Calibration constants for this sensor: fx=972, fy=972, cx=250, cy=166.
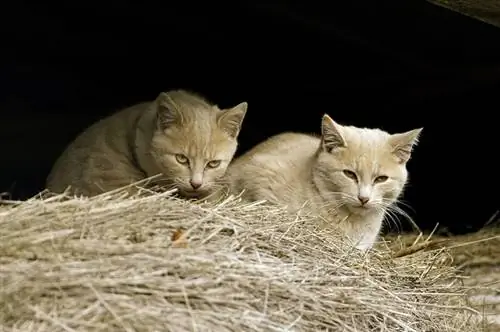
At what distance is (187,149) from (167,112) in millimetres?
154

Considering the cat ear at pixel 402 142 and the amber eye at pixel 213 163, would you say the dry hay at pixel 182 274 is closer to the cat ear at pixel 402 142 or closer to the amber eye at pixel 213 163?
the amber eye at pixel 213 163

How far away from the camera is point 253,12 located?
191 inches

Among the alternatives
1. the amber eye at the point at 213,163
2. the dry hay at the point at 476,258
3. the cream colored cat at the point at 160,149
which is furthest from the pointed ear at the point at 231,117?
the dry hay at the point at 476,258

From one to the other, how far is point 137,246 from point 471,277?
2.35 meters

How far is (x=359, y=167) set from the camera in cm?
354

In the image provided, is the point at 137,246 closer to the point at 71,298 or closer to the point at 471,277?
the point at 71,298

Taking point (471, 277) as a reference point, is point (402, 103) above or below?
above

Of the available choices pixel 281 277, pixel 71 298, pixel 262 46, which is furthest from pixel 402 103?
pixel 71 298

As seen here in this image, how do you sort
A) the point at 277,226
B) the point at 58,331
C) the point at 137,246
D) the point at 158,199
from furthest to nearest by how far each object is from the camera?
1. the point at 277,226
2. the point at 158,199
3. the point at 137,246
4. the point at 58,331

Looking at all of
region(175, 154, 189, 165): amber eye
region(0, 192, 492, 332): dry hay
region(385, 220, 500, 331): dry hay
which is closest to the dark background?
region(385, 220, 500, 331): dry hay

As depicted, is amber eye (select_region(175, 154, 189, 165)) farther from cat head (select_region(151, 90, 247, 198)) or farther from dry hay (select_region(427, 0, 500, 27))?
dry hay (select_region(427, 0, 500, 27))

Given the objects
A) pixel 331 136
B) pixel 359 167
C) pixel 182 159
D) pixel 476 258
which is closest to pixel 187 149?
pixel 182 159

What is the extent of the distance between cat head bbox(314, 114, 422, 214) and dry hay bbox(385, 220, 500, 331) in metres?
0.33

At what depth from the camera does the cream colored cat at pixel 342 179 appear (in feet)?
11.6
